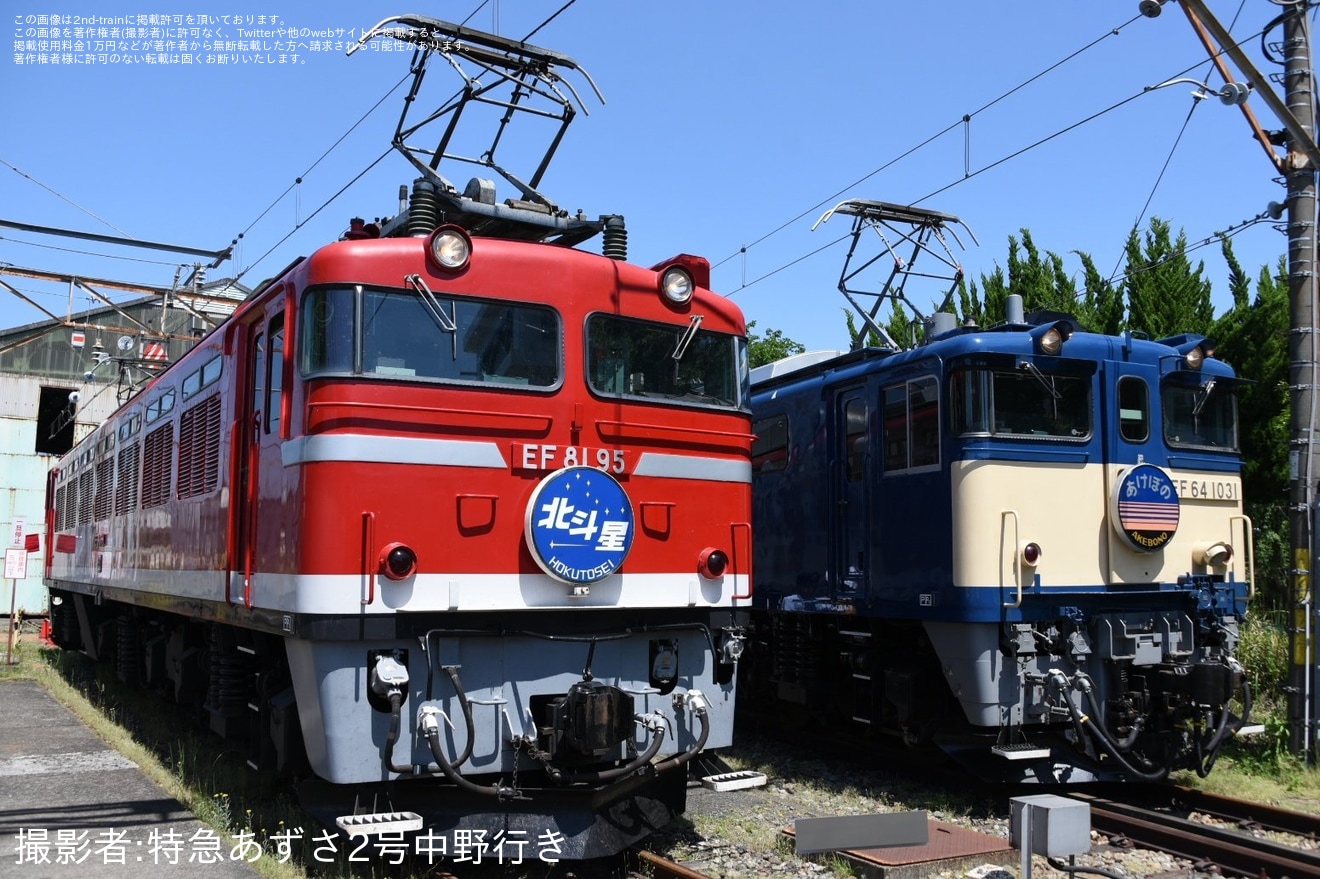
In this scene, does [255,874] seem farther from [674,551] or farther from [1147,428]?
[1147,428]

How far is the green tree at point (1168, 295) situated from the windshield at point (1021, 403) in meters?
6.78

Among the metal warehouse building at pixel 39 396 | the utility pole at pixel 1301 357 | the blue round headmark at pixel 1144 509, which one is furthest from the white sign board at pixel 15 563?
the utility pole at pixel 1301 357

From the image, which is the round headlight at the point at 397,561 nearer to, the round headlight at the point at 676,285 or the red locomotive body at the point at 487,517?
the red locomotive body at the point at 487,517

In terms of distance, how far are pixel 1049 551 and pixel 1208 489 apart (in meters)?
1.73

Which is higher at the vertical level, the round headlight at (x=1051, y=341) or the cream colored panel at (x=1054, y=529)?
the round headlight at (x=1051, y=341)

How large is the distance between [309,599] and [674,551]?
210 centimetres

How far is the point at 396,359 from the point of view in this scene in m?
6.18

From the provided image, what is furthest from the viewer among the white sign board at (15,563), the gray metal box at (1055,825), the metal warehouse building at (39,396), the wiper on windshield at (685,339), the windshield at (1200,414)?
the metal warehouse building at (39,396)

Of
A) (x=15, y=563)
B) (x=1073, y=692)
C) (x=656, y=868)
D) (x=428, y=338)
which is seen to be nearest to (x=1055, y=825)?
(x=656, y=868)

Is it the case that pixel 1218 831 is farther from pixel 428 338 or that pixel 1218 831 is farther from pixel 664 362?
pixel 428 338

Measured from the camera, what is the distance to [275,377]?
673cm

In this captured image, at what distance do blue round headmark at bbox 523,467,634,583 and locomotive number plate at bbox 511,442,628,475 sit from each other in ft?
0.28

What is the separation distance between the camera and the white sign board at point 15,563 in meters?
18.0

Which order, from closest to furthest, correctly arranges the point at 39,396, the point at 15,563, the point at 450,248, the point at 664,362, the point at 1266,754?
the point at 450,248 → the point at 664,362 → the point at 1266,754 → the point at 15,563 → the point at 39,396
